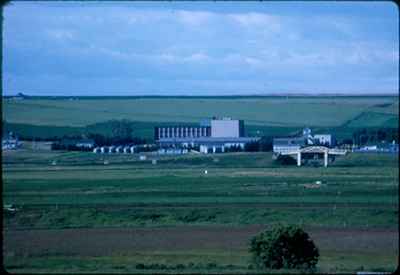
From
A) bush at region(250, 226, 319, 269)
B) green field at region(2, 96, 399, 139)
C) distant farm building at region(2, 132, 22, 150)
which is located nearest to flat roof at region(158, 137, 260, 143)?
green field at region(2, 96, 399, 139)

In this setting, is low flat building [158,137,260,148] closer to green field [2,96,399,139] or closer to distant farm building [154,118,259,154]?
distant farm building [154,118,259,154]

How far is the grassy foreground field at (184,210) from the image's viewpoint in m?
13.7

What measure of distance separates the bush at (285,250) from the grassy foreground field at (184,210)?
1.46 feet

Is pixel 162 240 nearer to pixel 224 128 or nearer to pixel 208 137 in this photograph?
pixel 208 137

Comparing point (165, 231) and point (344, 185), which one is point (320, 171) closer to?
point (344, 185)

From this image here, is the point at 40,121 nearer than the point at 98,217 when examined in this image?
No

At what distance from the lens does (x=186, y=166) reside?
3225 cm

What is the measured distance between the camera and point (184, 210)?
22000mm

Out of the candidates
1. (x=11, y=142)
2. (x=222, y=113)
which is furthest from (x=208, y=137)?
(x=222, y=113)

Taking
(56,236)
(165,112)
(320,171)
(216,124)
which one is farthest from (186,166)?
(56,236)

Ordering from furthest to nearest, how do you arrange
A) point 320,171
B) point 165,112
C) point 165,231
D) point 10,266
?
point 165,112, point 320,171, point 165,231, point 10,266

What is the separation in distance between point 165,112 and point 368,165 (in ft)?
43.7

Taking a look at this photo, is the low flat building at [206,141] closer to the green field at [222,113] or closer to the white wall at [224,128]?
the white wall at [224,128]

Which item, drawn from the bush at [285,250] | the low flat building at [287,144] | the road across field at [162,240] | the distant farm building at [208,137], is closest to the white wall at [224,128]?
the distant farm building at [208,137]
